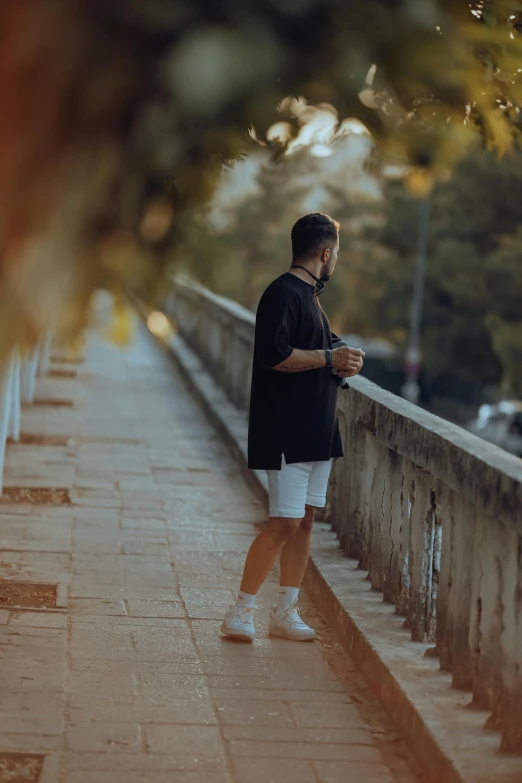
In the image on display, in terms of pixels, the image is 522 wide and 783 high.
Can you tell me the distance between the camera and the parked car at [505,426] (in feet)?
144

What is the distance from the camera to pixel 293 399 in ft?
18.7

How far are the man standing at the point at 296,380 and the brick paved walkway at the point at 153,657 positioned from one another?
672 mm

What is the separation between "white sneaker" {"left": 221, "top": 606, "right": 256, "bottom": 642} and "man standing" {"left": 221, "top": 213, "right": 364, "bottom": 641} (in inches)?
11.3

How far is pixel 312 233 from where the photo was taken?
18.7ft

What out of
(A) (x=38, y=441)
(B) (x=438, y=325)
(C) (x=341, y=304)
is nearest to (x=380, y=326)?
(B) (x=438, y=325)

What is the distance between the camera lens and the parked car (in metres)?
43.9

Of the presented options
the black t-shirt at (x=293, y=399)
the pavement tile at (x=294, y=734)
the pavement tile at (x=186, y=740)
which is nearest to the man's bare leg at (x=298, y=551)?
the black t-shirt at (x=293, y=399)

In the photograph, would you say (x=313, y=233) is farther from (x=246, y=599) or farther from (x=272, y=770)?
(x=272, y=770)

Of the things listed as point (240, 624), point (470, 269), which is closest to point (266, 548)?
point (240, 624)

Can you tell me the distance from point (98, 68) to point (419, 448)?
132 inches

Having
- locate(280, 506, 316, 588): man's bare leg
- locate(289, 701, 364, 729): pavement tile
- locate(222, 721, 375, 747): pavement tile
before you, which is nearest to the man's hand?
locate(280, 506, 316, 588): man's bare leg

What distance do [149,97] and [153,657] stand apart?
11.9ft

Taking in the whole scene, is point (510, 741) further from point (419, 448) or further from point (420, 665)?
point (419, 448)

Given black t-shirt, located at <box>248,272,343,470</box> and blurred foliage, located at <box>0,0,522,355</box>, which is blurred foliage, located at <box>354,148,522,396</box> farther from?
blurred foliage, located at <box>0,0,522,355</box>
